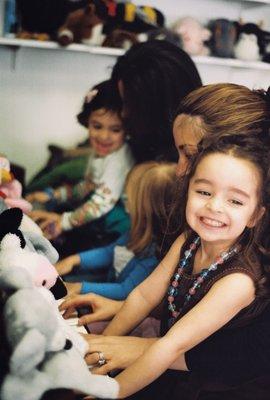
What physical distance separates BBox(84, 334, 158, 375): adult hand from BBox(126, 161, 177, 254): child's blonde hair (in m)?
0.17

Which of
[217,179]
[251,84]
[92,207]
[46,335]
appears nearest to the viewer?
[46,335]

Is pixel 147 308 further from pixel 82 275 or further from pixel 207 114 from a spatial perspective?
pixel 207 114

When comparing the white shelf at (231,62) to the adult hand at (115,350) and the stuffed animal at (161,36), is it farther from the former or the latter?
the adult hand at (115,350)

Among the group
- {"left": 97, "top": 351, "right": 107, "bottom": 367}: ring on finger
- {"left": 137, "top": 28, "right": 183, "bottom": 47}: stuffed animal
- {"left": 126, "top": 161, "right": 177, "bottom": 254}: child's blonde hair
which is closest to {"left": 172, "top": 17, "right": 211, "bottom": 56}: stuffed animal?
{"left": 137, "top": 28, "right": 183, "bottom": 47}: stuffed animal

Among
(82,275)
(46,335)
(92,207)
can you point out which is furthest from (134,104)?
Answer: (46,335)

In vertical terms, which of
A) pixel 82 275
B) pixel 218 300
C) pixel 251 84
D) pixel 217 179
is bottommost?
Answer: pixel 82 275

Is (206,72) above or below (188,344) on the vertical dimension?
above

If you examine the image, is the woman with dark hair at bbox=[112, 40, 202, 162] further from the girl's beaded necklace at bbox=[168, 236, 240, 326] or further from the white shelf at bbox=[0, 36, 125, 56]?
the girl's beaded necklace at bbox=[168, 236, 240, 326]

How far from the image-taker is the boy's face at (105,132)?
91 cm

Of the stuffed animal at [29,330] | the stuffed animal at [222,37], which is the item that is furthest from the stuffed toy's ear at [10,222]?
the stuffed animal at [222,37]

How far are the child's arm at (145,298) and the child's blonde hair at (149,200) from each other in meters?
0.05

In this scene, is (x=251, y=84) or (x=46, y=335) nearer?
(x=46, y=335)

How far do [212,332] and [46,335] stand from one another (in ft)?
0.96

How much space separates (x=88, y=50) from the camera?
86 cm
